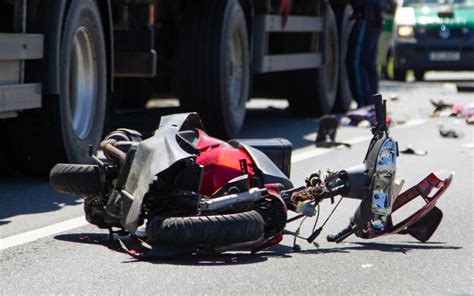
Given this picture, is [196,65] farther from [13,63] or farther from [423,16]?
[423,16]

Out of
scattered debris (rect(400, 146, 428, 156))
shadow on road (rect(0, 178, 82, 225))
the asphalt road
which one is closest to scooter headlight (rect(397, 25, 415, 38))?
scattered debris (rect(400, 146, 428, 156))

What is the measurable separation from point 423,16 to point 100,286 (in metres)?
18.6

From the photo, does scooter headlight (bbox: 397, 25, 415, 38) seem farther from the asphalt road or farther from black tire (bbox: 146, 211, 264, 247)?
black tire (bbox: 146, 211, 264, 247)

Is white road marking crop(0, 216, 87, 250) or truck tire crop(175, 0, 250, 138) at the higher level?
truck tire crop(175, 0, 250, 138)

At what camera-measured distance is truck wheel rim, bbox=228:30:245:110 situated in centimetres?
1217

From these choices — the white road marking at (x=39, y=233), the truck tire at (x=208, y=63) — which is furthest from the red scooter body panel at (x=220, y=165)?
the truck tire at (x=208, y=63)

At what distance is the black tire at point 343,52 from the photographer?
16.3 metres

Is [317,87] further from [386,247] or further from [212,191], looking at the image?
[212,191]

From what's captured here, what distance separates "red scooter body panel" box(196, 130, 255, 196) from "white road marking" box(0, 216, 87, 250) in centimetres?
93

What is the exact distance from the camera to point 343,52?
16391mm

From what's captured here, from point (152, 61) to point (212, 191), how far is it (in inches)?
180

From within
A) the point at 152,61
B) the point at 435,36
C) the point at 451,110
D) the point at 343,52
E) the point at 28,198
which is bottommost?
the point at 451,110

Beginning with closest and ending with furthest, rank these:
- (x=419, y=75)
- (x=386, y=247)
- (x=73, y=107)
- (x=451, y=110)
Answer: (x=386, y=247), (x=73, y=107), (x=451, y=110), (x=419, y=75)

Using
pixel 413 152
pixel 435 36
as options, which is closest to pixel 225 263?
pixel 413 152
